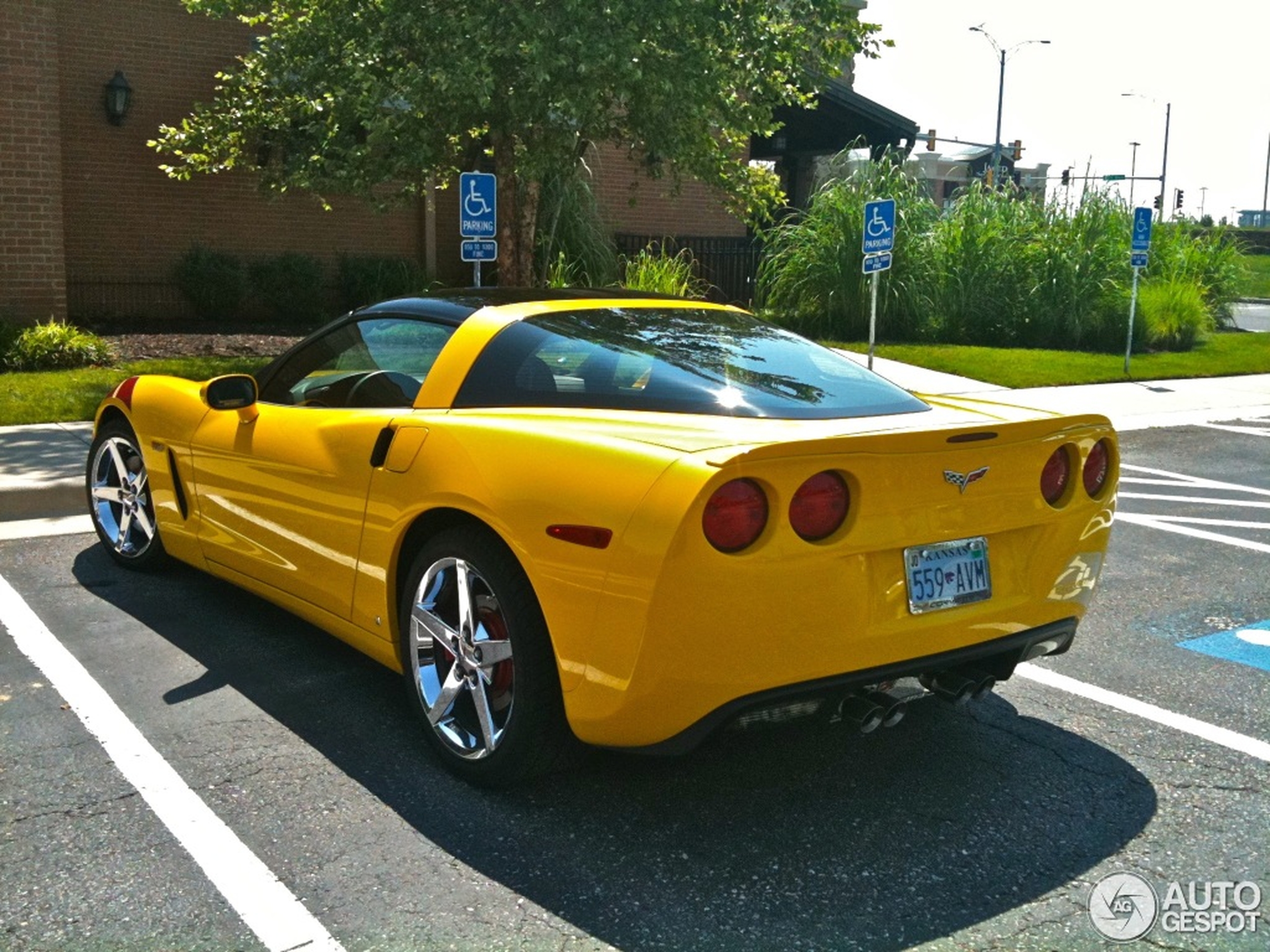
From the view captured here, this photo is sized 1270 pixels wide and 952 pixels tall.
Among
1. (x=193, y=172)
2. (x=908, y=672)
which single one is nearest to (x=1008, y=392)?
(x=193, y=172)

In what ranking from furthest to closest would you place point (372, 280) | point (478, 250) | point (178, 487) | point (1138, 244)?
point (372, 280)
point (1138, 244)
point (478, 250)
point (178, 487)

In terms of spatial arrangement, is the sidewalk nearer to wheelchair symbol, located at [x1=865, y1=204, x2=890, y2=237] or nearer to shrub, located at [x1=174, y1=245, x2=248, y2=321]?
wheelchair symbol, located at [x1=865, y1=204, x2=890, y2=237]

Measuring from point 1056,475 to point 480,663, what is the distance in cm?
184

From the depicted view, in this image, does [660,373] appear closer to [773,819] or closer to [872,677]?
[872,677]

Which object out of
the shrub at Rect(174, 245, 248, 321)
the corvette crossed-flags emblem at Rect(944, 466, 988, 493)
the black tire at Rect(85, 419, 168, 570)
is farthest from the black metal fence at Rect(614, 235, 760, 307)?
the corvette crossed-flags emblem at Rect(944, 466, 988, 493)

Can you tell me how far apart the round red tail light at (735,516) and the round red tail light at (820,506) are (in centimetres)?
10

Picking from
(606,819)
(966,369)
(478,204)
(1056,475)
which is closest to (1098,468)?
(1056,475)

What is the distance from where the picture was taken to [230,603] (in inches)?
222

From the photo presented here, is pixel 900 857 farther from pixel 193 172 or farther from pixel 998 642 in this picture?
pixel 193 172

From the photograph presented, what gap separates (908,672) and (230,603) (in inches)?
131

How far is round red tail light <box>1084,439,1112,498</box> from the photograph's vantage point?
4055mm

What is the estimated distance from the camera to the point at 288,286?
1839cm

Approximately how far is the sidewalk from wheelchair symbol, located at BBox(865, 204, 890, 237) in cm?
165

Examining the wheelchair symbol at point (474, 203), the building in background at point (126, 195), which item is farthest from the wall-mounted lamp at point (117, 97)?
the wheelchair symbol at point (474, 203)
